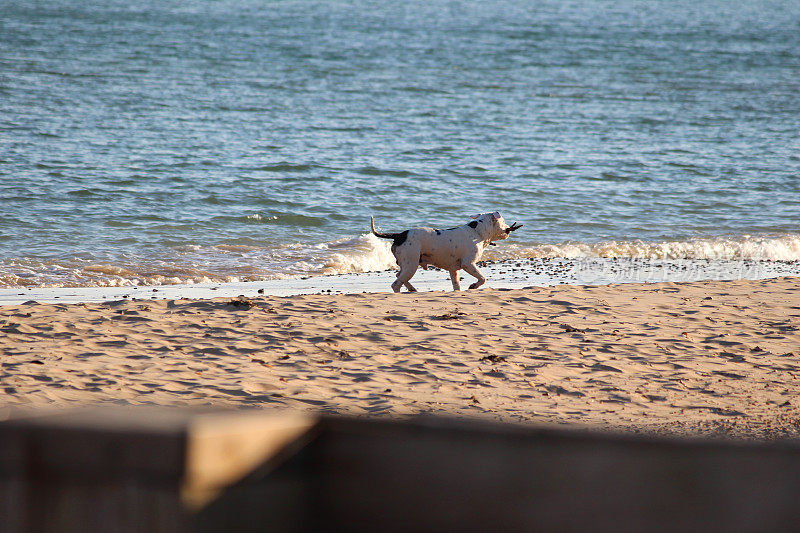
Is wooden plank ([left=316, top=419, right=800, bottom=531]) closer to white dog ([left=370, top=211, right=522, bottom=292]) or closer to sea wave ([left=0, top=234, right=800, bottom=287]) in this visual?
white dog ([left=370, top=211, right=522, bottom=292])

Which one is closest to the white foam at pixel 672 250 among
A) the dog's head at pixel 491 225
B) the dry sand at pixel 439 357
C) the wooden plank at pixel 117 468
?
the dog's head at pixel 491 225

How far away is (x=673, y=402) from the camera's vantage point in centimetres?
554

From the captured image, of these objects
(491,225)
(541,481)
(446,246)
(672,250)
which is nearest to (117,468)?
(541,481)

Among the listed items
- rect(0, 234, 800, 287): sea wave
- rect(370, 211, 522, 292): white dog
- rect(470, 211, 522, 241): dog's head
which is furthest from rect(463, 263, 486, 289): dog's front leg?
rect(0, 234, 800, 287): sea wave

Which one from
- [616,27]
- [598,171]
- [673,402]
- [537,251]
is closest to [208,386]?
[673,402]

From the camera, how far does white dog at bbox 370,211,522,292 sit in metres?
9.01

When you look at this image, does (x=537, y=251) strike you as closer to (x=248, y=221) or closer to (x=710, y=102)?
(x=248, y=221)

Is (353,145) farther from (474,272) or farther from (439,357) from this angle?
(439,357)

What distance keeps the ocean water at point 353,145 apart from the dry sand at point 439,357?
3109 millimetres

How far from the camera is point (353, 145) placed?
2012cm

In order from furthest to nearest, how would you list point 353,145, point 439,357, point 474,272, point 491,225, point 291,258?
point 353,145 < point 291,258 < point 491,225 < point 474,272 < point 439,357

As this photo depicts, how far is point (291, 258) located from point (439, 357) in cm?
546

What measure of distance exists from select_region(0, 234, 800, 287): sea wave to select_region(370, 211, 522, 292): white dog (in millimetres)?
2041

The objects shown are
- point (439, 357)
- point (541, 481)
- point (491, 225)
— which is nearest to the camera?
point (541, 481)
